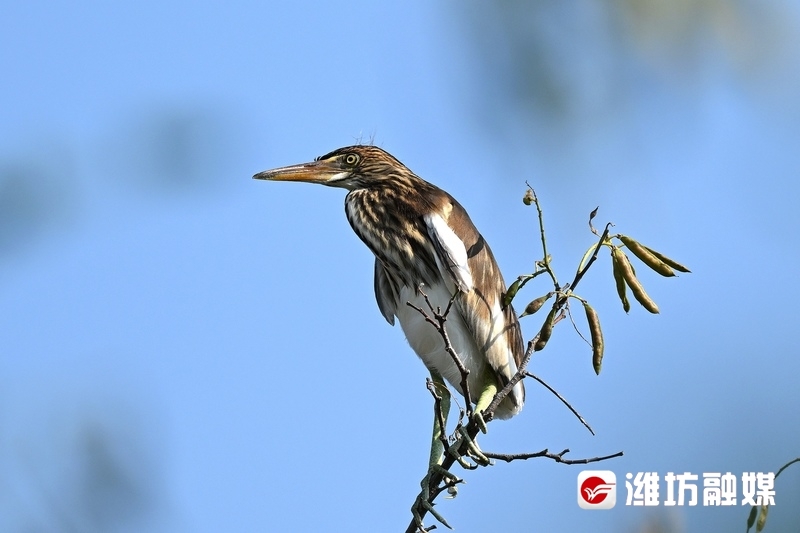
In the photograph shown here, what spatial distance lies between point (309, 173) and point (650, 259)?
177cm

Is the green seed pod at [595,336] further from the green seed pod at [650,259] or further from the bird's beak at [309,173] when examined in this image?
the bird's beak at [309,173]

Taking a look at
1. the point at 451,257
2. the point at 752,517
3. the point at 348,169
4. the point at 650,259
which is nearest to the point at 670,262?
the point at 650,259

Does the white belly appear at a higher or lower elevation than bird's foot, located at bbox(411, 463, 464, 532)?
higher

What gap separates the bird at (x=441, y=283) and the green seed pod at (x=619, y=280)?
0.95m

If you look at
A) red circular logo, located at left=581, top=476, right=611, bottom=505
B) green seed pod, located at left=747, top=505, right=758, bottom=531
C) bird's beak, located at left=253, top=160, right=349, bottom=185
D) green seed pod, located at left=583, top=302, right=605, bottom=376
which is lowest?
green seed pod, located at left=747, top=505, right=758, bottom=531

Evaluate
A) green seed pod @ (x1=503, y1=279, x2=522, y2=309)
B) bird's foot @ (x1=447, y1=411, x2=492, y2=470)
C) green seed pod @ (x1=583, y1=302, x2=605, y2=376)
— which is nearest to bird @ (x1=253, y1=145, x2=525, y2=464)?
bird's foot @ (x1=447, y1=411, x2=492, y2=470)

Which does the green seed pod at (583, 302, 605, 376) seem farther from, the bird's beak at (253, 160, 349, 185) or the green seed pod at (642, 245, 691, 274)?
the bird's beak at (253, 160, 349, 185)

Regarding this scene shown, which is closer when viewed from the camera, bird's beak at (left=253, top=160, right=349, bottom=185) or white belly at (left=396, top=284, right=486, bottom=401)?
white belly at (left=396, top=284, right=486, bottom=401)

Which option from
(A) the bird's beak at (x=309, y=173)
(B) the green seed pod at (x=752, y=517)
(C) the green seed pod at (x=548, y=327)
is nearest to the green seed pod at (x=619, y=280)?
(C) the green seed pod at (x=548, y=327)

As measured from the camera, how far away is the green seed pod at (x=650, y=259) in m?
1.91

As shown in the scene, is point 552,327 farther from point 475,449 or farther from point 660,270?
point 475,449

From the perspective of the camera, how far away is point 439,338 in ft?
10.1

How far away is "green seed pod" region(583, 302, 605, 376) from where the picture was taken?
1990 millimetres

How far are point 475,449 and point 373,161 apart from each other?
1.31 metres
